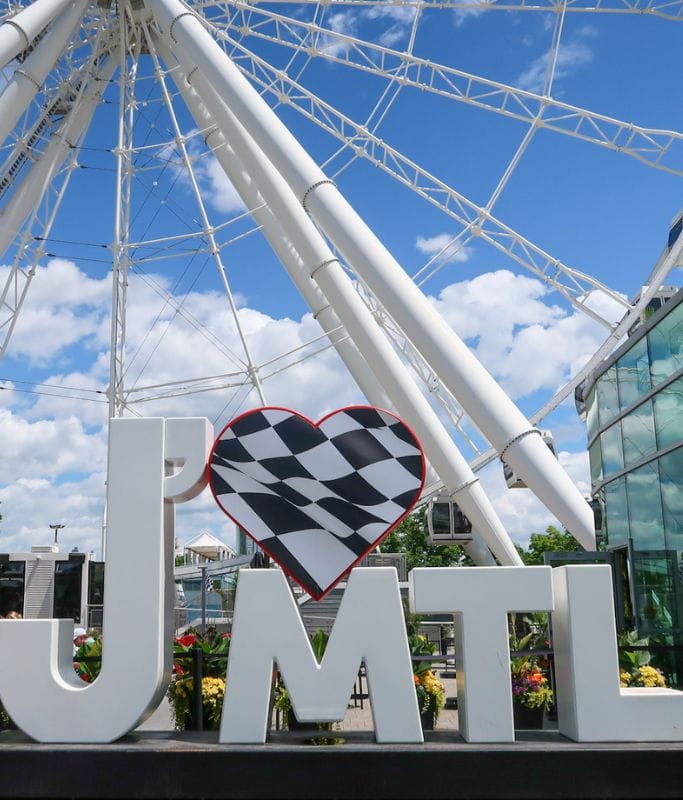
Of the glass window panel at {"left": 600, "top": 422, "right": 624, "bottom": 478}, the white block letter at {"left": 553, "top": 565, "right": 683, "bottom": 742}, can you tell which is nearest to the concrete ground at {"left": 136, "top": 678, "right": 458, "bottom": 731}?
Result: the white block letter at {"left": 553, "top": 565, "right": 683, "bottom": 742}

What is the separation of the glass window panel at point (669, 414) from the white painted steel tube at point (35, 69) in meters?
13.0

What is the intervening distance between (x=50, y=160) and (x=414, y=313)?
13427 millimetres

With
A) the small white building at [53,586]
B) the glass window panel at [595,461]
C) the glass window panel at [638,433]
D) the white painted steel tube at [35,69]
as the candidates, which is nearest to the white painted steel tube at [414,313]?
the glass window panel at [638,433]

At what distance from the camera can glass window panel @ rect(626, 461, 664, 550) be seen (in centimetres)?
1584

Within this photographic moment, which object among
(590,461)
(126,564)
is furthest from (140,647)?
(590,461)

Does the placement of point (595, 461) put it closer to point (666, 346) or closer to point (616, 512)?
point (616, 512)

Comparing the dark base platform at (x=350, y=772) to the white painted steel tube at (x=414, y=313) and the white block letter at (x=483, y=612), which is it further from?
the white painted steel tube at (x=414, y=313)

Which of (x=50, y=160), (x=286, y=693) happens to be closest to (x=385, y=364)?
(x=286, y=693)

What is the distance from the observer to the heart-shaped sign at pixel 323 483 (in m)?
9.58

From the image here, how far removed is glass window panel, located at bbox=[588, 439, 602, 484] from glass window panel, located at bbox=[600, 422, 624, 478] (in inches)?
32.9

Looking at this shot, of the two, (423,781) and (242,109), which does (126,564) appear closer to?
(423,781)

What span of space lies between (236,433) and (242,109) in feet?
27.1

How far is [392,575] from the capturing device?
29.2 ft

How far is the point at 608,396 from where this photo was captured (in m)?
18.8
